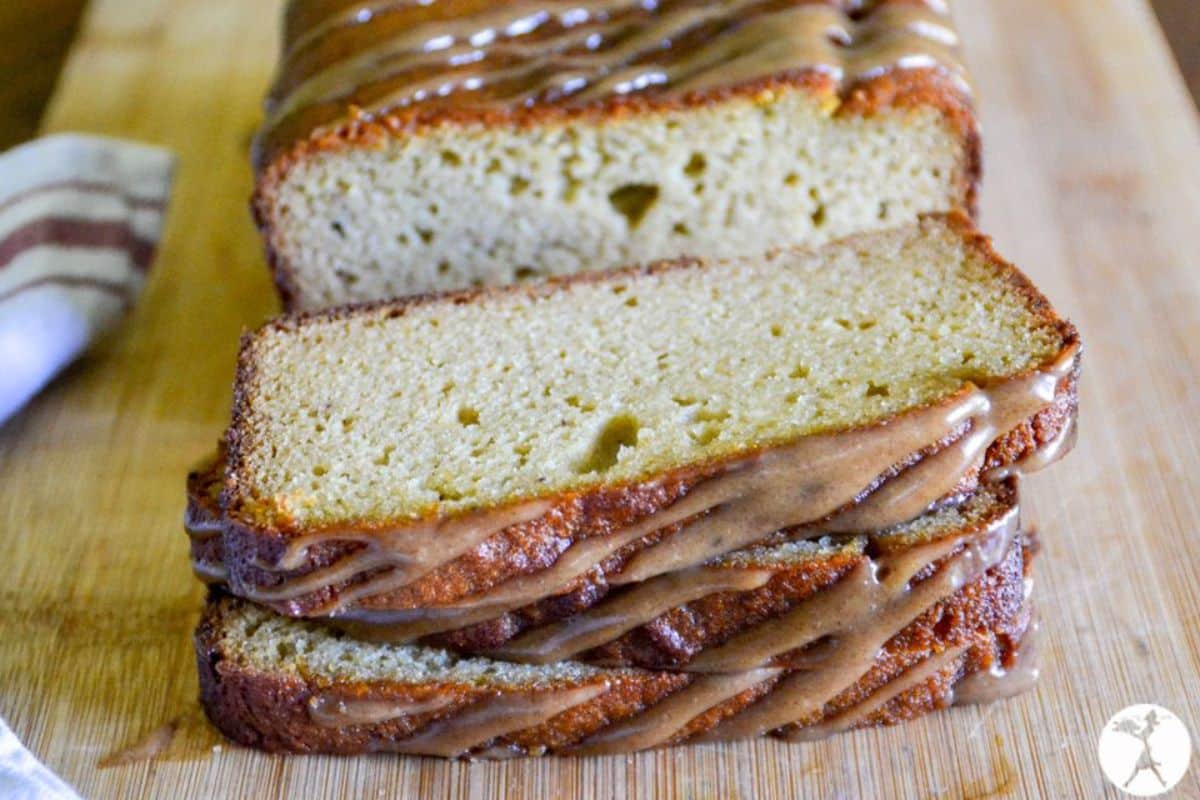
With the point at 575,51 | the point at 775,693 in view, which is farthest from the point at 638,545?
the point at 575,51

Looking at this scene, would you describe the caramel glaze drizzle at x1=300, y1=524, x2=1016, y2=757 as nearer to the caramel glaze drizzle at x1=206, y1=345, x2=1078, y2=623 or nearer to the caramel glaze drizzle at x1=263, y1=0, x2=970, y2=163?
the caramel glaze drizzle at x1=206, y1=345, x2=1078, y2=623

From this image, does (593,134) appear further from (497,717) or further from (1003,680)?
(1003,680)

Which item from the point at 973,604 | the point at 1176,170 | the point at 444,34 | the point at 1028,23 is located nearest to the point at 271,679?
the point at 973,604

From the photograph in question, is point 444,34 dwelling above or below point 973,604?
above

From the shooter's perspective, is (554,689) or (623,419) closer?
(554,689)

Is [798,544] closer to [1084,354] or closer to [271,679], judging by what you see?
[271,679]

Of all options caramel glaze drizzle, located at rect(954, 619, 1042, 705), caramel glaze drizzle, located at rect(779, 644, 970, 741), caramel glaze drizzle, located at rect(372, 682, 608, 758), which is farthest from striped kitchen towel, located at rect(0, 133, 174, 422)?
caramel glaze drizzle, located at rect(954, 619, 1042, 705)

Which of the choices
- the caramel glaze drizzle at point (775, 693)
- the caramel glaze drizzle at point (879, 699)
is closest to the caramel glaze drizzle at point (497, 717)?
the caramel glaze drizzle at point (775, 693)
